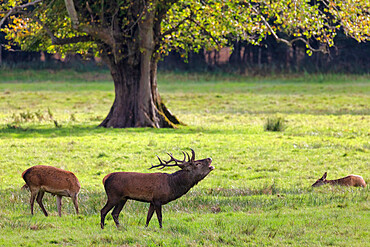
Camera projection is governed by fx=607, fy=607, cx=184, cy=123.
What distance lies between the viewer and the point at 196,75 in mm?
62688

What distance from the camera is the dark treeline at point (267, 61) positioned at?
2502 inches

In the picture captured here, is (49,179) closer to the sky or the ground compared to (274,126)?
closer to the sky

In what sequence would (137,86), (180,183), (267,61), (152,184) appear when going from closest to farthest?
(152,184)
(180,183)
(137,86)
(267,61)

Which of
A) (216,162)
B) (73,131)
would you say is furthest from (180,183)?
(73,131)

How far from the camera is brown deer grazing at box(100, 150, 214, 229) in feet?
26.3

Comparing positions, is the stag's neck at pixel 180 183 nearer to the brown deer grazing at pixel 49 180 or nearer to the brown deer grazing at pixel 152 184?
the brown deer grazing at pixel 152 184

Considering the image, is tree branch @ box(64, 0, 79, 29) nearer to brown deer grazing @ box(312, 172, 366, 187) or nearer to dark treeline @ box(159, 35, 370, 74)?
brown deer grazing @ box(312, 172, 366, 187)

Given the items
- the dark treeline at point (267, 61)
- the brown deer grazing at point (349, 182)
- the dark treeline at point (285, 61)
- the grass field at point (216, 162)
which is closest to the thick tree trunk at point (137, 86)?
the grass field at point (216, 162)

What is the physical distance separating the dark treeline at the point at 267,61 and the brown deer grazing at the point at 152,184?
2151 inches

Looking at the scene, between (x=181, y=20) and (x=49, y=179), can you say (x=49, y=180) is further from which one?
(x=181, y=20)

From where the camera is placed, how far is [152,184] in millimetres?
8148

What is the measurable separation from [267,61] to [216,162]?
2080 inches

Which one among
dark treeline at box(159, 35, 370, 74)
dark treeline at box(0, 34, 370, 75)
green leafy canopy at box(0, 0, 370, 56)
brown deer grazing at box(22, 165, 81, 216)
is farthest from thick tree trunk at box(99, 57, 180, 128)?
dark treeline at box(159, 35, 370, 74)

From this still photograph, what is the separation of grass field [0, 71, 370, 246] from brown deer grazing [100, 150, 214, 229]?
1.56ft
